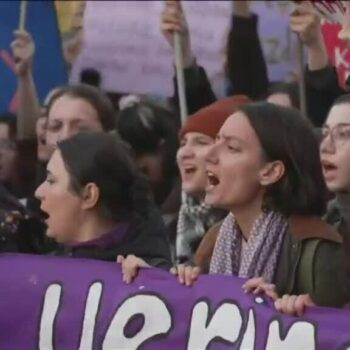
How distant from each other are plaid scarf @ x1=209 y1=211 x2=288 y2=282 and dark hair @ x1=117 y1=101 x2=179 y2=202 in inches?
51.2

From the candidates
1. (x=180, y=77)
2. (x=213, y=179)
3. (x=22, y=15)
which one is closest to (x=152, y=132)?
(x=180, y=77)

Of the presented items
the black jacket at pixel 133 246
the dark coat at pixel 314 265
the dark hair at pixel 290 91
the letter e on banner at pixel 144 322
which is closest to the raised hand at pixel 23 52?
the dark hair at pixel 290 91

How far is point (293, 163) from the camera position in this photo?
12.5 feet

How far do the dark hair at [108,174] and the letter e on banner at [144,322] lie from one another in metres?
0.38

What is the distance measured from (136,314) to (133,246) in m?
0.31

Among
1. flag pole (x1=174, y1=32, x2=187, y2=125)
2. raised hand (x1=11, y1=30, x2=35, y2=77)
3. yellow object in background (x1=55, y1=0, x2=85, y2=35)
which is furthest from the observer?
yellow object in background (x1=55, y1=0, x2=85, y2=35)

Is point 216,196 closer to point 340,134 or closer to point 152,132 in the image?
point 340,134

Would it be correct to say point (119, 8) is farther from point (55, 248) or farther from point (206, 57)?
point (55, 248)

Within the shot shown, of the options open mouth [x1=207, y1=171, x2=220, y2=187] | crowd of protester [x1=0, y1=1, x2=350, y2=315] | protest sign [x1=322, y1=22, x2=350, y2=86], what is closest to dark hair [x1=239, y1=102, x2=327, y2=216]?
crowd of protester [x1=0, y1=1, x2=350, y2=315]

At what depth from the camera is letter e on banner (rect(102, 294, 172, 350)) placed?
3744mm

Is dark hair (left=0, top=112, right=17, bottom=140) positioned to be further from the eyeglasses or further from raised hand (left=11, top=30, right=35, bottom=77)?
the eyeglasses

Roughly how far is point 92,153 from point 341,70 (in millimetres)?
2129

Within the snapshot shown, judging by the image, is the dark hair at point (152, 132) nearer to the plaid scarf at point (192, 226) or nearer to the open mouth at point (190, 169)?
the plaid scarf at point (192, 226)

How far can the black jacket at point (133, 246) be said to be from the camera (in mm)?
4043
